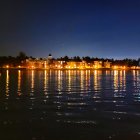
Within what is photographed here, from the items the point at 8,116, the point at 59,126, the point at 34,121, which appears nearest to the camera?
the point at 59,126

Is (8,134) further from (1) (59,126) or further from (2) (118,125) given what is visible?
(2) (118,125)

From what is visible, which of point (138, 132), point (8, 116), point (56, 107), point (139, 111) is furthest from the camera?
point (56, 107)

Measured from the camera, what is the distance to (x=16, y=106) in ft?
88.3

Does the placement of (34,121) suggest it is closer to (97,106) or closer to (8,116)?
(8,116)

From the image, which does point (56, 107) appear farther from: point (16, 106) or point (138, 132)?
point (138, 132)

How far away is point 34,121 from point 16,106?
23.3 feet

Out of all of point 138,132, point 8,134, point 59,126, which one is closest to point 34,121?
point 59,126

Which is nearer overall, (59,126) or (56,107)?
(59,126)

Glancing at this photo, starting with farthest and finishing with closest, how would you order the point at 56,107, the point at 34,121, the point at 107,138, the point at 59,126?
1. the point at 56,107
2. the point at 34,121
3. the point at 59,126
4. the point at 107,138

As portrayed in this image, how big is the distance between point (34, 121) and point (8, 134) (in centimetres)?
346

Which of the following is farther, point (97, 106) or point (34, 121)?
point (97, 106)

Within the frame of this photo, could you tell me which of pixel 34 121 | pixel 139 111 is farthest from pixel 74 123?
pixel 139 111

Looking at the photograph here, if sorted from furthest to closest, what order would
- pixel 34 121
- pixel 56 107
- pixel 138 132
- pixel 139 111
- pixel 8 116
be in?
1. pixel 56 107
2. pixel 139 111
3. pixel 8 116
4. pixel 34 121
5. pixel 138 132

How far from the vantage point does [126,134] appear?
55.3ft
